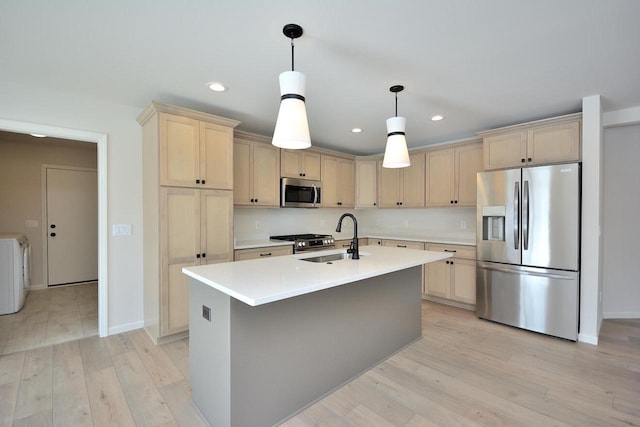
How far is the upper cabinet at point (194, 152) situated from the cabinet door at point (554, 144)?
336 cm

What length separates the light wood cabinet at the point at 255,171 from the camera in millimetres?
3663

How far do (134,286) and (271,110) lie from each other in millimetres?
2444

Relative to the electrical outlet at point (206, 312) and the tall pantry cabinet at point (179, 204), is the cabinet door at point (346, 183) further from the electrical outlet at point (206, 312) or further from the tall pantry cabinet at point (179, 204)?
the electrical outlet at point (206, 312)

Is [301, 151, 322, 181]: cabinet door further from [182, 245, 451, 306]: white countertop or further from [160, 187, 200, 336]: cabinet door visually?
[182, 245, 451, 306]: white countertop

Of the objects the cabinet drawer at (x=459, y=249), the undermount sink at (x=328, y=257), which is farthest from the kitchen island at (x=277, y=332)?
the cabinet drawer at (x=459, y=249)

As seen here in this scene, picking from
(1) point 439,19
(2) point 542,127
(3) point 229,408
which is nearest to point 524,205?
(2) point 542,127

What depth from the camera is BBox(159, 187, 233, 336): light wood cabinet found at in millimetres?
2789

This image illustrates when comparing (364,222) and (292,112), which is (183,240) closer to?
(292,112)

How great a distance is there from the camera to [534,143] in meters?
3.21

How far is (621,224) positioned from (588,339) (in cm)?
166

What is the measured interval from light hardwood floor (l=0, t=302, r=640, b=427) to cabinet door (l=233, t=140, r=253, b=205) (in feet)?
5.80

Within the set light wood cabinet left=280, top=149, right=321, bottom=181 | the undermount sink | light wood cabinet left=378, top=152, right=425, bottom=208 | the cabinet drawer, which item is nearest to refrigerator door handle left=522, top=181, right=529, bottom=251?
the cabinet drawer

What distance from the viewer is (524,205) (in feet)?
10.2

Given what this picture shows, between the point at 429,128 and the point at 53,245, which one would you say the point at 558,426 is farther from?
the point at 53,245
